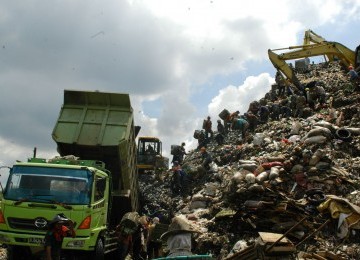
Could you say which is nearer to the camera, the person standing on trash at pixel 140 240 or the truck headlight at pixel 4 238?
the truck headlight at pixel 4 238

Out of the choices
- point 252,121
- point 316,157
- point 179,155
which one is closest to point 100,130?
point 316,157

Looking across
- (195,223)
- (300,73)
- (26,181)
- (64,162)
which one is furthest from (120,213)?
(300,73)

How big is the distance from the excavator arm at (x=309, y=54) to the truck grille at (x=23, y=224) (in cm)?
1659

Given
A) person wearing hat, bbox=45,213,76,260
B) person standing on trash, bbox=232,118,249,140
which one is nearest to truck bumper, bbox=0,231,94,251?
person wearing hat, bbox=45,213,76,260

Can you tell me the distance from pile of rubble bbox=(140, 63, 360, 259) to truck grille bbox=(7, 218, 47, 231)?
3417 mm

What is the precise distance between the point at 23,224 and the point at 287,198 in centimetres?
563

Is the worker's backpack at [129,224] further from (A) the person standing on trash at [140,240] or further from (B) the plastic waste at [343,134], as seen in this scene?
(B) the plastic waste at [343,134]

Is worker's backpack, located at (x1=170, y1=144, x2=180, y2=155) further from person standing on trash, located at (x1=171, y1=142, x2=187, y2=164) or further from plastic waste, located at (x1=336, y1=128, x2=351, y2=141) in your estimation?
plastic waste, located at (x1=336, y1=128, x2=351, y2=141)

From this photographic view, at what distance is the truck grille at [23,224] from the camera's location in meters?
7.67

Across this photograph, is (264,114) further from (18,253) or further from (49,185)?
(18,253)

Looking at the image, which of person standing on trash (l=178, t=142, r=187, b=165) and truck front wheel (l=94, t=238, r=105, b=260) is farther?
person standing on trash (l=178, t=142, r=187, b=165)

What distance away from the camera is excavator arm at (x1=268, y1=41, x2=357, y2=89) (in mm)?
22406

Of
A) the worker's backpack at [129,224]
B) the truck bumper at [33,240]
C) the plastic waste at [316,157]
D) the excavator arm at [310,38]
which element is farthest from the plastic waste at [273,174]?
the excavator arm at [310,38]

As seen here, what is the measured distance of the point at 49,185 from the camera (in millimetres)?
8039
